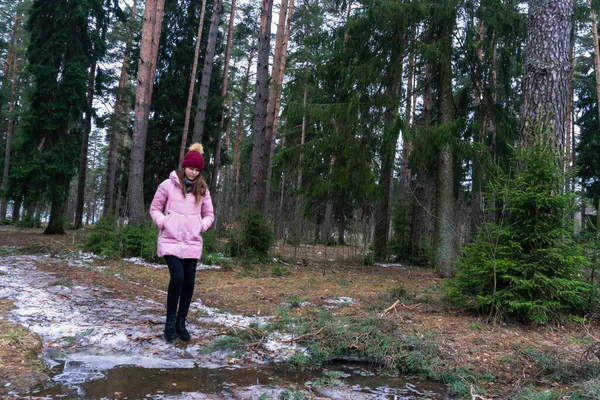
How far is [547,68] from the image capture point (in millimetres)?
5559

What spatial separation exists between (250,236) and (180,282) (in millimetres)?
6328

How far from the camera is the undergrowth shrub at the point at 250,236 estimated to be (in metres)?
10.1

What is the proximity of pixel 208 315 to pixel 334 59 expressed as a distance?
25.3 feet

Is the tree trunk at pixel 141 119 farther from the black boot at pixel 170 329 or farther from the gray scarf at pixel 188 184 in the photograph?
the black boot at pixel 170 329

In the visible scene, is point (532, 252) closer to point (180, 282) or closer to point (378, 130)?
point (180, 282)

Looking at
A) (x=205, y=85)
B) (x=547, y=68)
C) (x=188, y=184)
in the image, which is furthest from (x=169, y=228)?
(x=205, y=85)

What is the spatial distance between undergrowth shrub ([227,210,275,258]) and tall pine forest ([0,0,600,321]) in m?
0.04

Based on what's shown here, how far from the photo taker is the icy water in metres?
2.86

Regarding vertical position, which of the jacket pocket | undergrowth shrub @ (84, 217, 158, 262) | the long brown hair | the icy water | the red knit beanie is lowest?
the icy water

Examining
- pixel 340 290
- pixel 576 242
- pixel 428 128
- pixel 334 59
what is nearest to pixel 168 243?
pixel 340 290

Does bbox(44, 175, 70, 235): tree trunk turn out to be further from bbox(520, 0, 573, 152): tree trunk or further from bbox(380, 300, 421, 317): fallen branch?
bbox(520, 0, 573, 152): tree trunk

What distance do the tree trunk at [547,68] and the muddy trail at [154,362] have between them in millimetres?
3980

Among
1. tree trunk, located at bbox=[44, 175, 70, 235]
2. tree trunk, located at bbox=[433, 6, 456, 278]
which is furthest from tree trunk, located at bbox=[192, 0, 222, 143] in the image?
tree trunk, located at bbox=[433, 6, 456, 278]

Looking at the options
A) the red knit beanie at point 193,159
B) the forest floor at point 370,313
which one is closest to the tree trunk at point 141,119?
the forest floor at point 370,313
